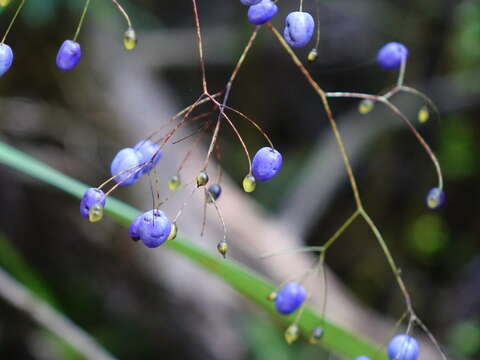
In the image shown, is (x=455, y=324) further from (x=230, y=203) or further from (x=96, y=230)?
(x=96, y=230)

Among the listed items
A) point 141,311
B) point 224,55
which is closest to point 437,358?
point 141,311

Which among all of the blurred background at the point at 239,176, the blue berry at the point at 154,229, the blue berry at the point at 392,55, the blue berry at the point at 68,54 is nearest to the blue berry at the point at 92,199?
the blue berry at the point at 154,229

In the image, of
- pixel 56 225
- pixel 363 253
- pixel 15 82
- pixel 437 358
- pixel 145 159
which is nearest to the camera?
pixel 145 159

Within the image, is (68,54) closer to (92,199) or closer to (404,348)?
(92,199)

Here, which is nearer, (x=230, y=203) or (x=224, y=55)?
(x=230, y=203)

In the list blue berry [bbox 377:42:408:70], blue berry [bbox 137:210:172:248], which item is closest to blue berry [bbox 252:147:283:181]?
blue berry [bbox 137:210:172:248]

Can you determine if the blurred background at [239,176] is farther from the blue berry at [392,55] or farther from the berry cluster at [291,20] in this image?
the berry cluster at [291,20]
